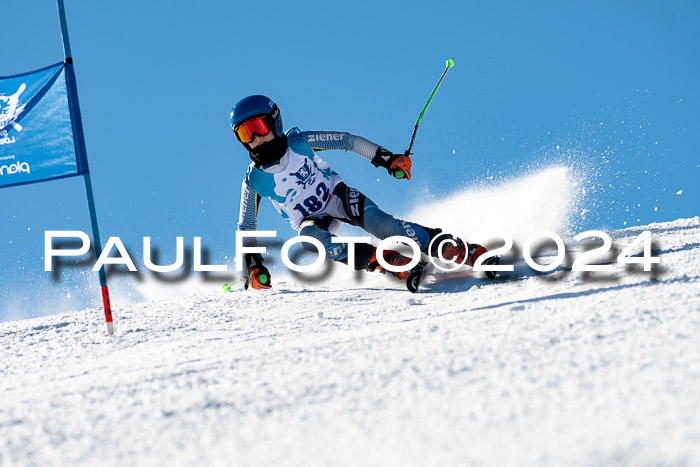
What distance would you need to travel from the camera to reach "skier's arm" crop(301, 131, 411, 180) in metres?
4.93

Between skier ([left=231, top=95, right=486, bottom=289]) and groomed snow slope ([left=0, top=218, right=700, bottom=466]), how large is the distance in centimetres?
166

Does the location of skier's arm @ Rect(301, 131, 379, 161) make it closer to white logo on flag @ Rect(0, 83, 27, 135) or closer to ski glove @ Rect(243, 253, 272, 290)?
ski glove @ Rect(243, 253, 272, 290)

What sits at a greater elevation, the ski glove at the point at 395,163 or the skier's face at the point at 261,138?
the skier's face at the point at 261,138

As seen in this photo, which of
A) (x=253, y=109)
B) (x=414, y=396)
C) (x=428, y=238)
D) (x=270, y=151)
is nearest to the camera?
(x=414, y=396)

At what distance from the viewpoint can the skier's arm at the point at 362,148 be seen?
4.93m

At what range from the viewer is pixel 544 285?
12.0 ft

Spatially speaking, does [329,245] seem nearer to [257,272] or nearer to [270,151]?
[257,272]

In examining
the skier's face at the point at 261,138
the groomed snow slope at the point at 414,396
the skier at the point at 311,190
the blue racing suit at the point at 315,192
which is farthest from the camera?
the blue racing suit at the point at 315,192

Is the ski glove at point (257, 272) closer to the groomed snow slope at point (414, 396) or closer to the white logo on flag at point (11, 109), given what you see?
the groomed snow slope at point (414, 396)

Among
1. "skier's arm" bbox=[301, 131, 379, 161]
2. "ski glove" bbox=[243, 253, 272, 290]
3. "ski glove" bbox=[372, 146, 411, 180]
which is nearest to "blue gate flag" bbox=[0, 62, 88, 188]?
"ski glove" bbox=[243, 253, 272, 290]

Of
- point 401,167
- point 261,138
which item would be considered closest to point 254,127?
point 261,138

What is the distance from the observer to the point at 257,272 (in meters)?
5.11

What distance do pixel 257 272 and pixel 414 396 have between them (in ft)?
12.0

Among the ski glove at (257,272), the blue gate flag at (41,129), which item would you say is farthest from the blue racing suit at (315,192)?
the blue gate flag at (41,129)
